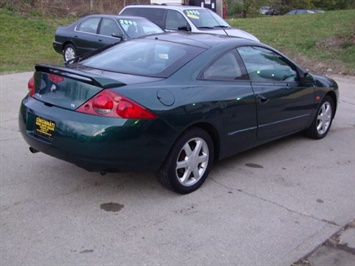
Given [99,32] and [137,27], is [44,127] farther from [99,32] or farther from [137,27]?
[99,32]

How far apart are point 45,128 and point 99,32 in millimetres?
7876

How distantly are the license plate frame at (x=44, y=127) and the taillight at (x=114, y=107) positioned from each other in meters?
0.37

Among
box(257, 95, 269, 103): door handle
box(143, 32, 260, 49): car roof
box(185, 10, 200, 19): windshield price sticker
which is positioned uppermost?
box(185, 10, 200, 19): windshield price sticker

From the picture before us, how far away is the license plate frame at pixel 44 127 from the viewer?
13.2ft

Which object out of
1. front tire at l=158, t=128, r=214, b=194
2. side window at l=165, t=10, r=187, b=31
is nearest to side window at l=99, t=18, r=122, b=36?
side window at l=165, t=10, r=187, b=31

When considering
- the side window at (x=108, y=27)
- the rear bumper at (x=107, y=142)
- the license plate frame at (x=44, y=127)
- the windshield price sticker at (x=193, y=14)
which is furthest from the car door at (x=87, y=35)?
the rear bumper at (x=107, y=142)

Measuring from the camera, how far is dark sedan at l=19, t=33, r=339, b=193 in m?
3.88

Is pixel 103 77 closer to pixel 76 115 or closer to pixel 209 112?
pixel 76 115

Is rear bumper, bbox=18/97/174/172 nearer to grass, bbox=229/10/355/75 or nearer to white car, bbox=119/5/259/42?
white car, bbox=119/5/259/42

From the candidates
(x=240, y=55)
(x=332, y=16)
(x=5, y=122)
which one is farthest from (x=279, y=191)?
(x=332, y=16)

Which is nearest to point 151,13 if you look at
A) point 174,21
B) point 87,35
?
point 174,21

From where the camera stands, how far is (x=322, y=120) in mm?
6535

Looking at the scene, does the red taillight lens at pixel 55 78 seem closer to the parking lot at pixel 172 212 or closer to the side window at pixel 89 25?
the parking lot at pixel 172 212

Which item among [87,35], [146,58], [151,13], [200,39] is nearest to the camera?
[146,58]
